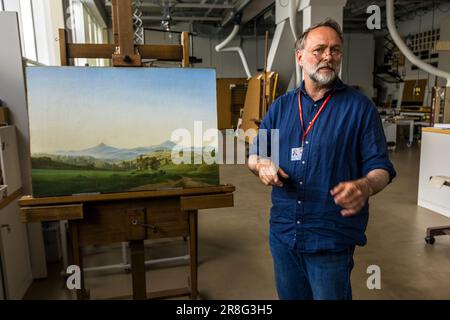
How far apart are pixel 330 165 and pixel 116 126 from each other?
970 millimetres

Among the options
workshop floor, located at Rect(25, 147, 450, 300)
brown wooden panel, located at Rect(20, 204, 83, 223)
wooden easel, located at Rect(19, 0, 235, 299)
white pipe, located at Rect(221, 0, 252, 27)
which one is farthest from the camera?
white pipe, located at Rect(221, 0, 252, 27)

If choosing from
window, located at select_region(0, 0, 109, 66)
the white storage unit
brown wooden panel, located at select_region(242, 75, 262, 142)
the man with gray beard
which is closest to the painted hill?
the man with gray beard

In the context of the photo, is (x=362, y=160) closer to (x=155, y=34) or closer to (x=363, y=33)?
(x=155, y=34)

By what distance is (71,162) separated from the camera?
5.28 ft

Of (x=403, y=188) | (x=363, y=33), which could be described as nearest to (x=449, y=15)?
(x=363, y=33)

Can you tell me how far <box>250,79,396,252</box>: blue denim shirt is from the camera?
1198 millimetres

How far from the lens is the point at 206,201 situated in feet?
5.61

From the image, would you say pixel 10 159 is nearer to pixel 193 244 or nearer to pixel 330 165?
pixel 193 244

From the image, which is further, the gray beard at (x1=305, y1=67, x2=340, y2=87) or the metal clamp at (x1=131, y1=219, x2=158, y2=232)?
the metal clamp at (x1=131, y1=219, x2=158, y2=232)

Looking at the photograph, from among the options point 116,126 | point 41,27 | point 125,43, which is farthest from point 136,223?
point 41,27

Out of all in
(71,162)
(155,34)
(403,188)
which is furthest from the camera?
(155,34)

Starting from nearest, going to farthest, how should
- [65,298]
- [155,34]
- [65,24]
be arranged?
[65,298] < [65,24] < [155,34]

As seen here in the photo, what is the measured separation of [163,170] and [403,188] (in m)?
4.15

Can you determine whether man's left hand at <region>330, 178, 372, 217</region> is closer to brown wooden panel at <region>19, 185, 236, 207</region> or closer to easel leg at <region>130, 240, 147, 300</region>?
brown wooden panel at <region>19, 185, 236, 207</region>
